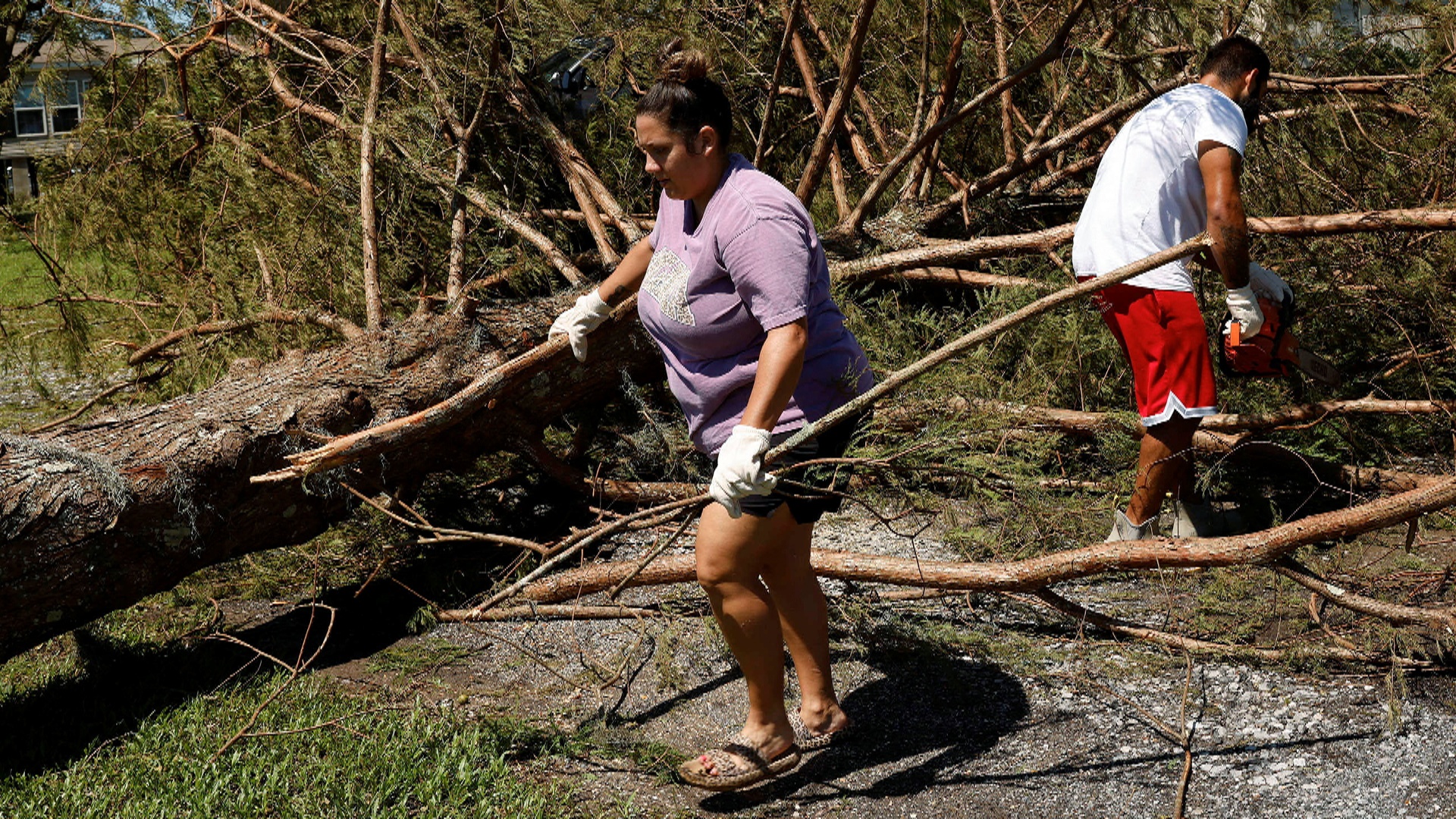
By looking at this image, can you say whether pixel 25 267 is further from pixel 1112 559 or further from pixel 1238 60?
pixel 1238 60

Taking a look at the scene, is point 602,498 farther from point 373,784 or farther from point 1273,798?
point 1273,798

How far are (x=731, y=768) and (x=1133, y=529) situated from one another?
153 centimetres

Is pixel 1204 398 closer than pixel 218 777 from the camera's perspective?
No

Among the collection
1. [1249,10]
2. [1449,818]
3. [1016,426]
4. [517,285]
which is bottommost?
[1449,818]

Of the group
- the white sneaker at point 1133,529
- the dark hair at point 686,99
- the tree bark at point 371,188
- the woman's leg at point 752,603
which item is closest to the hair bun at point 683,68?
the dark hair at point 686,99

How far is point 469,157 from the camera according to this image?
4.29 meters

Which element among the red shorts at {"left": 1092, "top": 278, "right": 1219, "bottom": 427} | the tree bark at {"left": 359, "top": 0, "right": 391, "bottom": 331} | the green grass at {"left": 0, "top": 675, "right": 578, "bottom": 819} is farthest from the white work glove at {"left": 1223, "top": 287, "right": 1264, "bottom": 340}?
the tree bark at {"left": 359, "top": 0, "right": 391, "bottom": 331}

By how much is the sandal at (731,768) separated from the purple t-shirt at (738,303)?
634 mm

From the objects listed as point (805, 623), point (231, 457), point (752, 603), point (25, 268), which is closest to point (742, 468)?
point (752, 603)

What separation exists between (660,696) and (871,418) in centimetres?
91

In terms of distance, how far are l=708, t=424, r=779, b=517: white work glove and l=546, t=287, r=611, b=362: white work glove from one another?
907mm

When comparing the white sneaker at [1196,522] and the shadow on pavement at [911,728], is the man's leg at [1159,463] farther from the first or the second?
the shadow on pavement at [911,728]

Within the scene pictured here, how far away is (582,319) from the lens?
308cm

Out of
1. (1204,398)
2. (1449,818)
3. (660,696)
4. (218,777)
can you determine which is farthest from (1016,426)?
(218,777)
